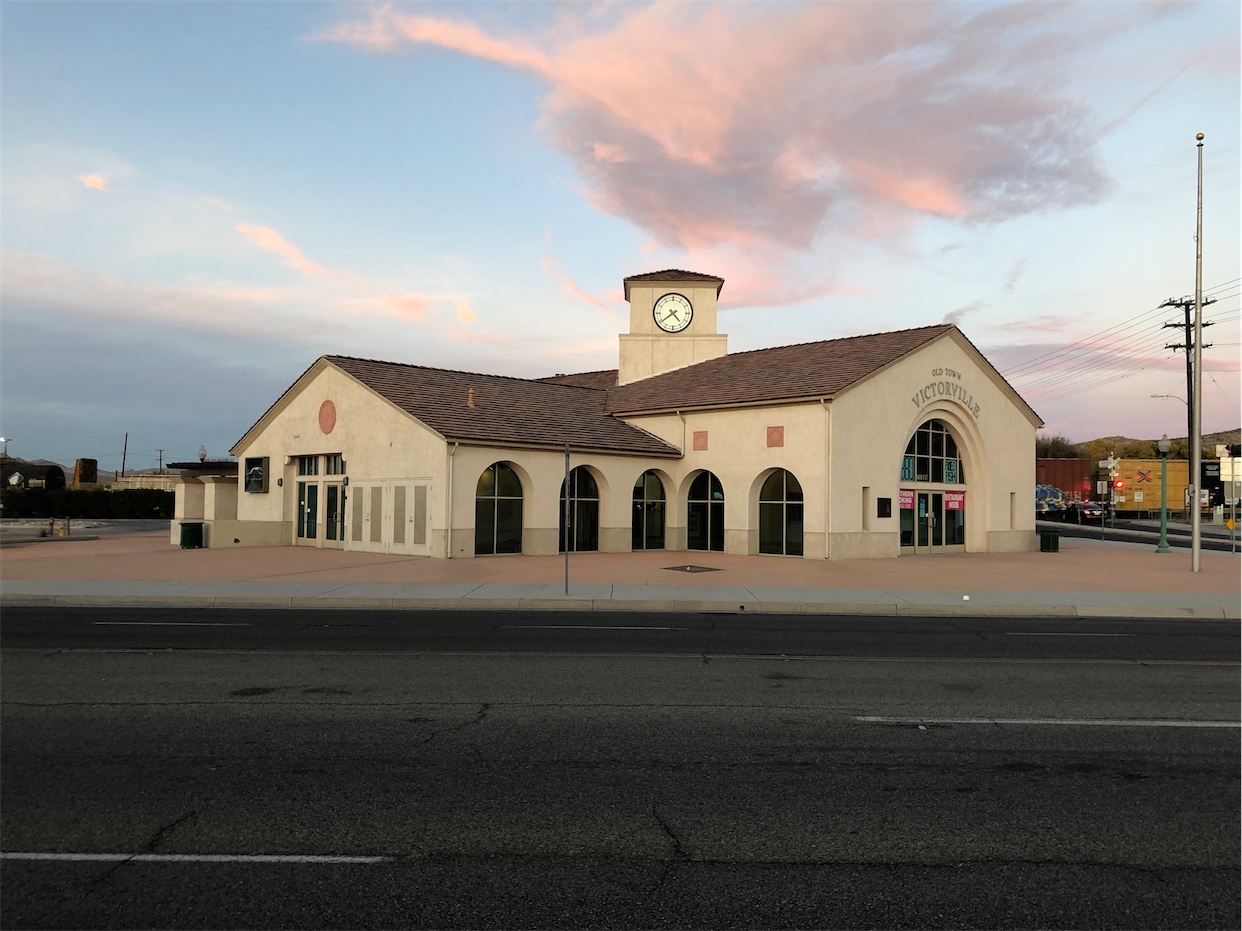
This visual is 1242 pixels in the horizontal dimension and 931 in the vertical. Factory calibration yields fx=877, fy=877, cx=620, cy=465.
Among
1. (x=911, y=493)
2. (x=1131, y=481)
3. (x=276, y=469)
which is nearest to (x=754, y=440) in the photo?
(x=911, y=493)

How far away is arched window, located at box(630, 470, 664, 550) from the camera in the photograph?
3195 cm

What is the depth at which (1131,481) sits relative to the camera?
7238cm

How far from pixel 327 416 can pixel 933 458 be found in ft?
72.7

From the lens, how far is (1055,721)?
25.3ft

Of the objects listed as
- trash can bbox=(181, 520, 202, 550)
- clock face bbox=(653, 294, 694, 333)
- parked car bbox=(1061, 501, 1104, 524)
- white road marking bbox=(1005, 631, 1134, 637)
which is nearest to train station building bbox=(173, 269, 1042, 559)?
trash can bbox=(181, 520, 202, 550)

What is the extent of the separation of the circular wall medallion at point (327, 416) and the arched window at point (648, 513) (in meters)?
11.1

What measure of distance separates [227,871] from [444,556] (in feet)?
73.2

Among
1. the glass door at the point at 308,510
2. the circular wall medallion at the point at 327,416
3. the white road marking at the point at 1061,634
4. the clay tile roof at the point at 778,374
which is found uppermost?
the clay tile roof at the point at 778,374

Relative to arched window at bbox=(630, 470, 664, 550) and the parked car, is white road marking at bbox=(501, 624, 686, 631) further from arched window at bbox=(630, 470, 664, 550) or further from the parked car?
the parked car

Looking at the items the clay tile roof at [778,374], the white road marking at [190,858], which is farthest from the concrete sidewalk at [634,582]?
the white road marking at [190,858]

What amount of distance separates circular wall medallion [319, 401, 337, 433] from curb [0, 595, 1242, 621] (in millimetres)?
15259

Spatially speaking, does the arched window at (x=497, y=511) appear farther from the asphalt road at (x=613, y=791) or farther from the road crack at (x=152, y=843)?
the road crack at (x=152, y=843)

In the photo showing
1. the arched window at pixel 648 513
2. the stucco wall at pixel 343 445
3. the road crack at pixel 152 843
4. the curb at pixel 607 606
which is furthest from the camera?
the arched window at pixel 648 513

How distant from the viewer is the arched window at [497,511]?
2769cm
